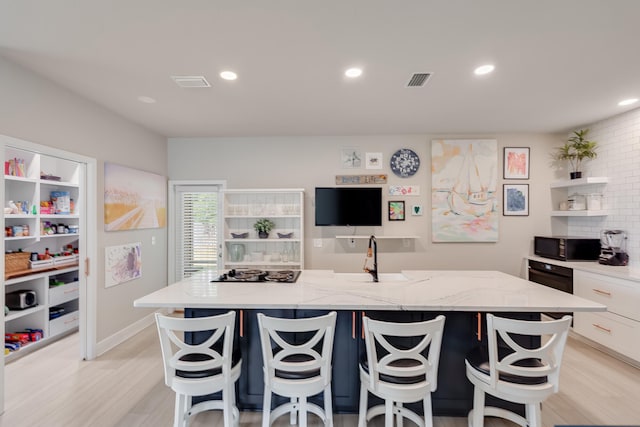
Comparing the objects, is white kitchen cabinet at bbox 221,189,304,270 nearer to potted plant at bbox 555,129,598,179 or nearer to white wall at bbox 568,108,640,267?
potted plant at bbox 555,129,598,179

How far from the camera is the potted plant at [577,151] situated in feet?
12.9

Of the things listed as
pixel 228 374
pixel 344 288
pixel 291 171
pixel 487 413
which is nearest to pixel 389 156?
pixel 291 171

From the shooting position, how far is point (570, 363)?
309cm

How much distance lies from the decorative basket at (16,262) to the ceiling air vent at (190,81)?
110 inches

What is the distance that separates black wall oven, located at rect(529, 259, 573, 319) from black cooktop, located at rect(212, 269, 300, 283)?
131 inches

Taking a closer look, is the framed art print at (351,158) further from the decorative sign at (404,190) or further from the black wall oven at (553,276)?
the black wall oven at (553,276)

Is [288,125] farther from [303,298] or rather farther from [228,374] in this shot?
[228,374]

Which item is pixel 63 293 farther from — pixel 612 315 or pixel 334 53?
pixel 612 315

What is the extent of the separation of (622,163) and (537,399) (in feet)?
11.4

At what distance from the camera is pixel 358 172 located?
450 centimetres

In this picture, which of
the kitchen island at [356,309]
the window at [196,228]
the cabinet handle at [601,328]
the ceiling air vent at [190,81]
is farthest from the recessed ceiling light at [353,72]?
the cabinet handle at [601,328]

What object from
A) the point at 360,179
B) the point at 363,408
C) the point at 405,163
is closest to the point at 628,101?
the point at 405,163

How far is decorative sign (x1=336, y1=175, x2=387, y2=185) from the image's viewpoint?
4.45 metres

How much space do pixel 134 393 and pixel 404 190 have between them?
3924mm
